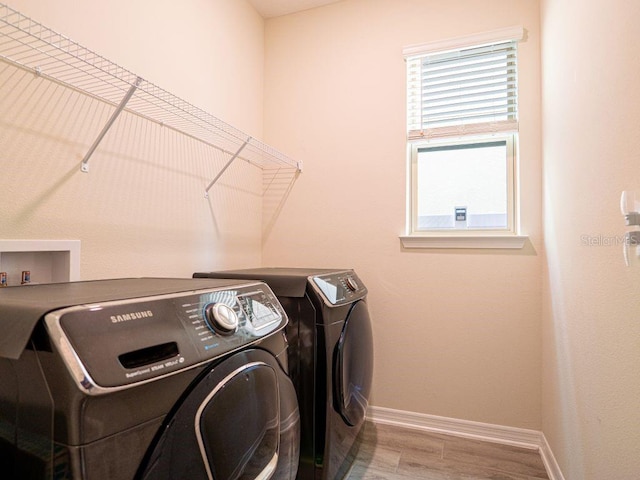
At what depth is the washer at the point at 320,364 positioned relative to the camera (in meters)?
1.34

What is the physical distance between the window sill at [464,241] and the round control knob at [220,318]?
1503 millimetres

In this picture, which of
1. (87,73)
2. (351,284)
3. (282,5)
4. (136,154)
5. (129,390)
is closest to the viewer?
(129,390)

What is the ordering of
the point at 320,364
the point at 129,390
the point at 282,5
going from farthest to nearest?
the point at 282,5, the point at 320,364, the point at 129,390

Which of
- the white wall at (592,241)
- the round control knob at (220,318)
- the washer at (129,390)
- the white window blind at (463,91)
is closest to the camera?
the washer at (129,390)

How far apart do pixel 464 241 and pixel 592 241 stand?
0.84 m

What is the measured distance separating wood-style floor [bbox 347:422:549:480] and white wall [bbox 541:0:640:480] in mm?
211

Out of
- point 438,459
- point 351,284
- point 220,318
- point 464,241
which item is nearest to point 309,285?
point 351,284

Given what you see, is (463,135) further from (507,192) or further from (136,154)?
(136,154)

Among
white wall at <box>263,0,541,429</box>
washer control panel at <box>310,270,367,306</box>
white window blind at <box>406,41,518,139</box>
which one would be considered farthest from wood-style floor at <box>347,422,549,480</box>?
→ white window blind at <box>406,41,518,139</box>

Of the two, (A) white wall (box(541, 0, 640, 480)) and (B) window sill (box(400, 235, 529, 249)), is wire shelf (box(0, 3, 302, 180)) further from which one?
(A) white wall (box(541, 0, 640, 480))

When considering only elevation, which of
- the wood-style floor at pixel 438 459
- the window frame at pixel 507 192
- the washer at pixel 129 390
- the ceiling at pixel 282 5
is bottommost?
the wood-style floor at pixel 438 459

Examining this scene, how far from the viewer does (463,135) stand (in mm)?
2102

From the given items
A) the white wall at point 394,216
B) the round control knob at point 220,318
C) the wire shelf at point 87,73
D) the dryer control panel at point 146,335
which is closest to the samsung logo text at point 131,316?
the dryer control panel at point 146,335

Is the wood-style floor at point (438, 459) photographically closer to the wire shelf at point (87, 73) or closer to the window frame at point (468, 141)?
the window frame at point (468, 141)
